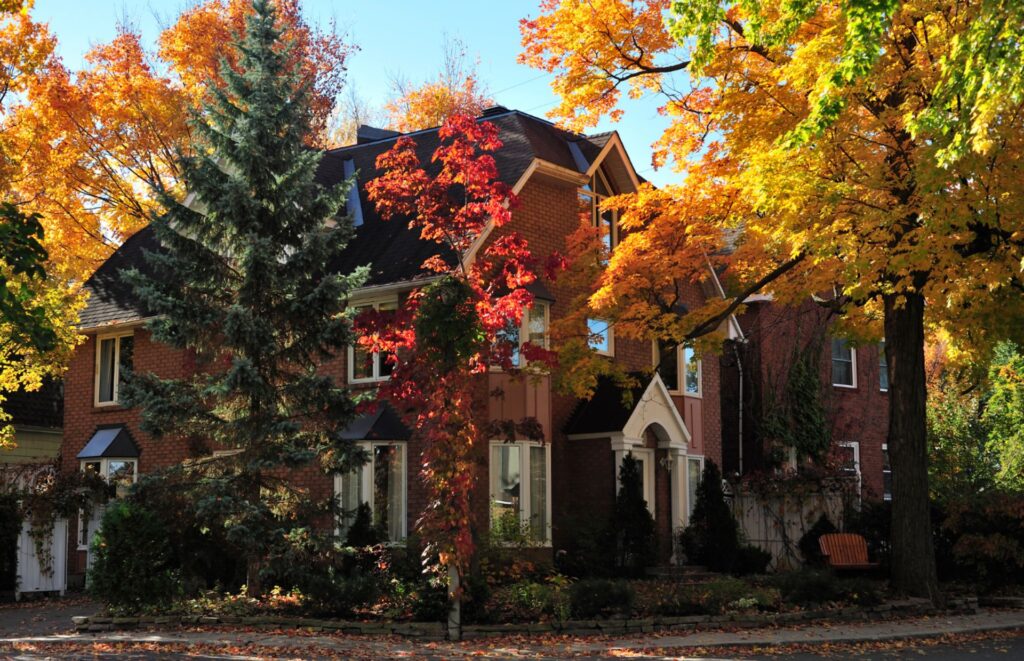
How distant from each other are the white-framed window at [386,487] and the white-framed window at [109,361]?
803 cm

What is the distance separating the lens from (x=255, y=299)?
18.0 metres

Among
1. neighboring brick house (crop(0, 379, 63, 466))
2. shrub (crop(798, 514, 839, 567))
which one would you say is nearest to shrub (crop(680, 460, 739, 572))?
A: shrub (crop(798, 514, 839, 567))

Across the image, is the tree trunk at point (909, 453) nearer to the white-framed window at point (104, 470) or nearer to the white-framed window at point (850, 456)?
the white-framed window at point (850, 456)

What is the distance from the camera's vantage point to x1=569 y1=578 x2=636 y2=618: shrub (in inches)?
628

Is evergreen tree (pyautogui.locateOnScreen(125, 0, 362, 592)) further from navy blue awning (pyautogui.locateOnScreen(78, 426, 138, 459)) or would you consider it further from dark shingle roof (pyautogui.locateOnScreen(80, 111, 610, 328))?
navy blue awning (pyautogui.locateOnScreen(78, 426, 138, 459))

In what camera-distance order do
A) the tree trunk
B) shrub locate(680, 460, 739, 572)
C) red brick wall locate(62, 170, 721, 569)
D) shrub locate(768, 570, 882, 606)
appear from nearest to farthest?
shrub locate(768, 570, 882, 606), the tree trunk, red brick wall locate(62, 170, 721, 569), shrub locate(680, 460, 739, 572)

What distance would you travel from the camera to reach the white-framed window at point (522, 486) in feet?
70.7

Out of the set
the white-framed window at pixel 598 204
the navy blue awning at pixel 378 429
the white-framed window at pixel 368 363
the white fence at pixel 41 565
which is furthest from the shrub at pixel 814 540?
the white fence at pixel 41 565

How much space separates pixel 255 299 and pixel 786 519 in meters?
13.1

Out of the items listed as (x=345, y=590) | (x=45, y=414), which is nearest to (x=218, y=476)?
(x=345, y=590)

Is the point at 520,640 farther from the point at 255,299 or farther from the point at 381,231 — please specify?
the point at 381,231

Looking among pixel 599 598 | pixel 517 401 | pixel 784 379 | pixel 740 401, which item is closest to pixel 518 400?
pixel 517 401

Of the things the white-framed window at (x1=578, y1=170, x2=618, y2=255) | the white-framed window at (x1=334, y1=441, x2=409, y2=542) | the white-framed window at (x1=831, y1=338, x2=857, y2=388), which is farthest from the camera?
the white-framed window at (x1=831, y1=338, x2=857, y2=388)

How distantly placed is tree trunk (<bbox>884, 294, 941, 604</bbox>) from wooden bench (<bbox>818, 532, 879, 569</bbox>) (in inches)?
140
